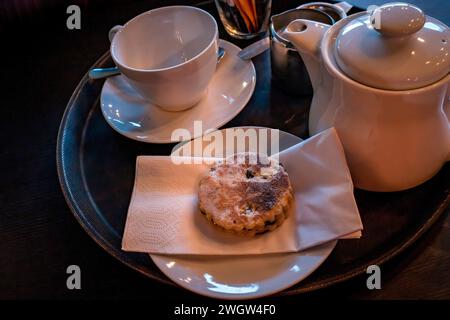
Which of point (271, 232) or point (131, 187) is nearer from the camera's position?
point (271, 232)

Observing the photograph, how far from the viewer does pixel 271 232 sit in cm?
57

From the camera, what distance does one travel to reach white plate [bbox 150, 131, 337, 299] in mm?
511

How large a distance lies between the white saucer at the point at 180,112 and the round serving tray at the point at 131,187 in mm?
25

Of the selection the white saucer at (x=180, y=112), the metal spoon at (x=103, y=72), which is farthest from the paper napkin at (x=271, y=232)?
the metal spoon at (x=103, y=72)

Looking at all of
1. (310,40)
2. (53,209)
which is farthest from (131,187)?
(310,40)

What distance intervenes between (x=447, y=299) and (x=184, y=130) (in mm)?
449

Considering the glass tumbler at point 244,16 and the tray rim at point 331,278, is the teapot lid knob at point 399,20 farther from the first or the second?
the glass tumbler at point 244,16

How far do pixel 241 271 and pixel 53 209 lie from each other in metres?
Answer: 0.34

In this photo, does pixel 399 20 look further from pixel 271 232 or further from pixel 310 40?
pixel 271 232

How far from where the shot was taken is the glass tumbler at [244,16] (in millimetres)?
840

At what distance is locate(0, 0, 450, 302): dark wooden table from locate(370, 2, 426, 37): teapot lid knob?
28 centimetres

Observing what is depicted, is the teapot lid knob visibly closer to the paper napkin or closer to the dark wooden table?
the paper napkin

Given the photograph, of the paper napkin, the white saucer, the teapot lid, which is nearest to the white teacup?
the white saucer

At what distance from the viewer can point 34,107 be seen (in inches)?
34.5
